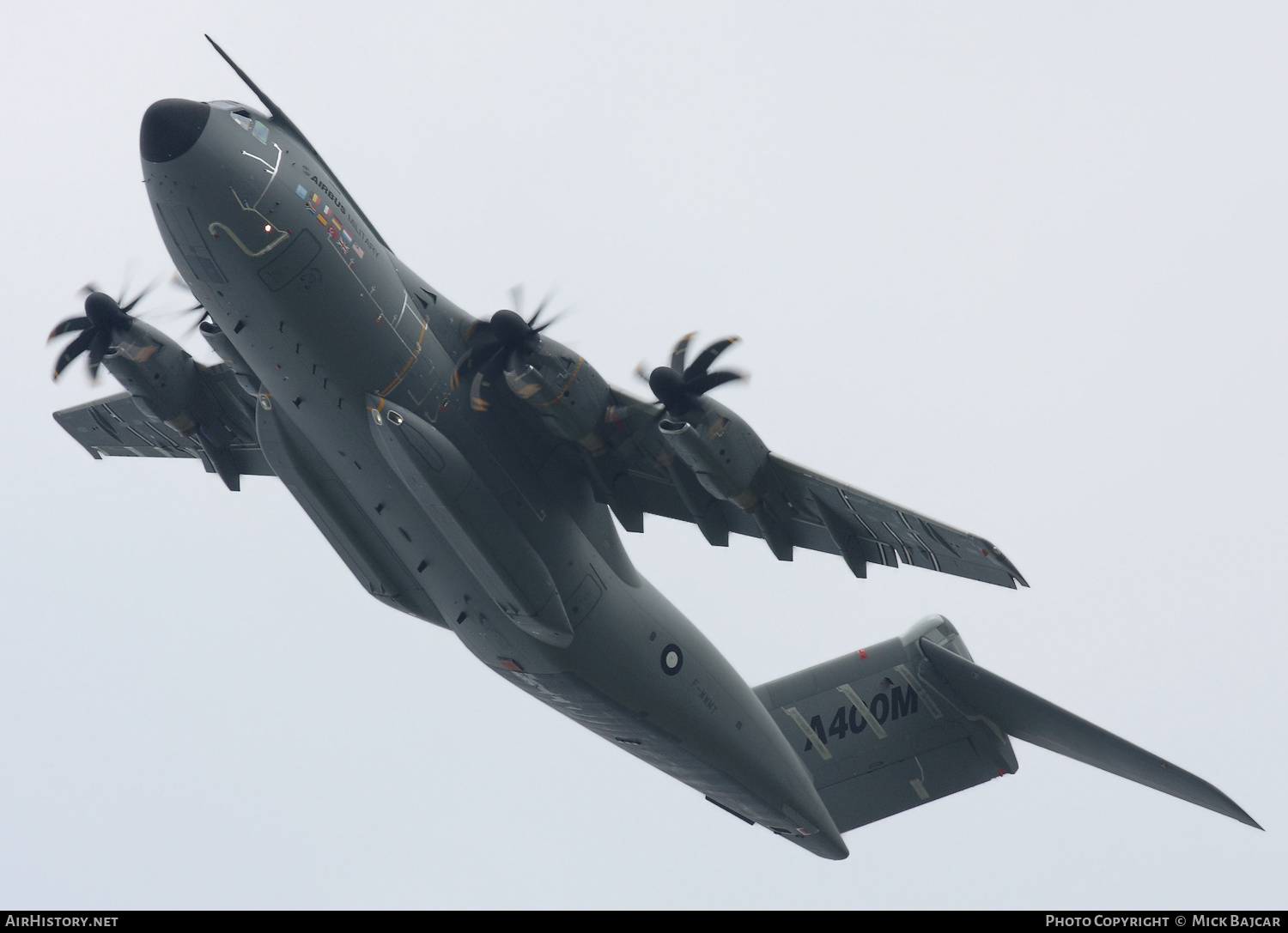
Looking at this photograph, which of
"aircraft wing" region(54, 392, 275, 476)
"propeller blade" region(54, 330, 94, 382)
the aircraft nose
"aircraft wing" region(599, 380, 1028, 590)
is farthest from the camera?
"aircraft wing" region(54, 392, 275, 476)

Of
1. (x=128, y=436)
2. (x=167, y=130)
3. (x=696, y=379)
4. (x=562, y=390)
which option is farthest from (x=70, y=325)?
(x=696, y=379)

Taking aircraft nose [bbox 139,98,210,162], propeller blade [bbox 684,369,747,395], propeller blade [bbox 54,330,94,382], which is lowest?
propeller blade [bbox 684,369,747,395]

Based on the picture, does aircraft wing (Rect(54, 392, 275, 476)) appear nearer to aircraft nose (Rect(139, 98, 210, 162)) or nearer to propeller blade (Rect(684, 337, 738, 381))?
aircraft nose (Rect(139, 98, 210, 162))

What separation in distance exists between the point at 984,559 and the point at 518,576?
503cm

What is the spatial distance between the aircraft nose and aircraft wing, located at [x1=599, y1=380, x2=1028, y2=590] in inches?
207

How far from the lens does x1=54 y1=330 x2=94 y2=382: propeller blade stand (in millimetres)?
16641

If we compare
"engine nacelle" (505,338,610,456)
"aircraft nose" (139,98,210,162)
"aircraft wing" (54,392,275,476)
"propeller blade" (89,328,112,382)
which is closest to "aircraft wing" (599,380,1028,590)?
"engine nacelle" (505,338,610,456)

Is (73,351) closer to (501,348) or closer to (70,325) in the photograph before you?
(70,325)

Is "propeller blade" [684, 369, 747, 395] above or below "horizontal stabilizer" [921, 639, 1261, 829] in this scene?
above

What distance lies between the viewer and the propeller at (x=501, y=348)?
15219 millimetres

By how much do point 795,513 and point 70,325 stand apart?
340 inches

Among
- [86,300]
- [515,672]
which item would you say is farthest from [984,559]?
[86,300]

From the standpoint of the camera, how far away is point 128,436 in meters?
20.0

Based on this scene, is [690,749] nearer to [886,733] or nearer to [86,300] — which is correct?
[886,733]
